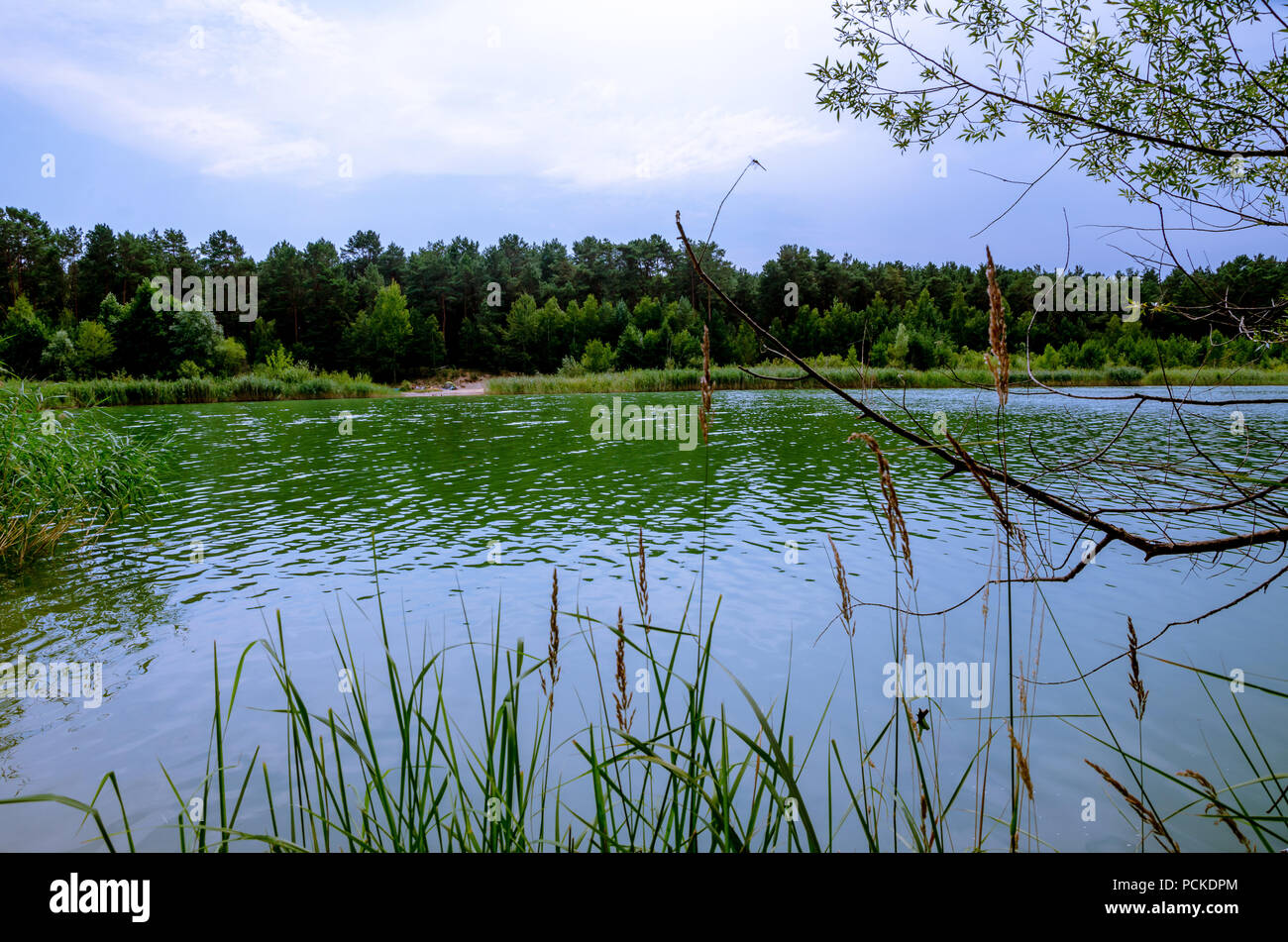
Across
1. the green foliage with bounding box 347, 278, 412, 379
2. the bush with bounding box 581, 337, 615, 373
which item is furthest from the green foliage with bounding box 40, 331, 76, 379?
the bush with bounding box 581, 337, 615, 373

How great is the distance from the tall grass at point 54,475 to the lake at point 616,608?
1.43 feet

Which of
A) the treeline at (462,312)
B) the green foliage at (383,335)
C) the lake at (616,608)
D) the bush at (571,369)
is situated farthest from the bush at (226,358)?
the lake at (616,608)

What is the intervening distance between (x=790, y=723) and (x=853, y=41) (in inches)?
136

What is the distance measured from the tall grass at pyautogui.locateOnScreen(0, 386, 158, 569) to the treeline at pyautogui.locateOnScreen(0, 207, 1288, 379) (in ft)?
102

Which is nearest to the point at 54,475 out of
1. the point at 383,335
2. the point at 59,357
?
the point at 59,357

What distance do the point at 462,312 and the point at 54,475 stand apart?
62370 mm

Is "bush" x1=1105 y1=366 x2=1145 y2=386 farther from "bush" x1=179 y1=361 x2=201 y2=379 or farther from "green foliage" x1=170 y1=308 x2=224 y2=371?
"green foliage" x1=170 y1=308 x2=224 y2=371

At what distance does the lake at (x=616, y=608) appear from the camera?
3.82 metres

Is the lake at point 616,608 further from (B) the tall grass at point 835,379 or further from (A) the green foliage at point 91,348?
(A) the green foliage at point 91,348

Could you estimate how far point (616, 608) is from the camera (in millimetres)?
6285

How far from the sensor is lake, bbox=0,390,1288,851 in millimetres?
3818

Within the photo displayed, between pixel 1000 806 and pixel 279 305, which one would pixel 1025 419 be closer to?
pixel 1000 806
